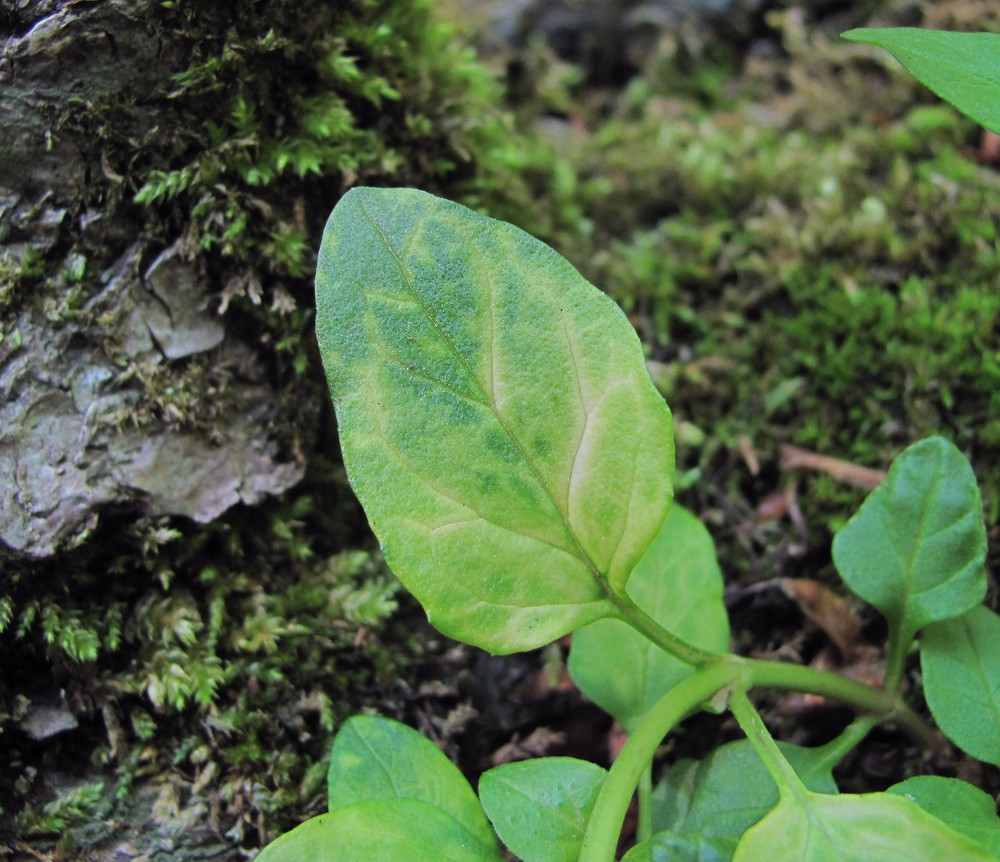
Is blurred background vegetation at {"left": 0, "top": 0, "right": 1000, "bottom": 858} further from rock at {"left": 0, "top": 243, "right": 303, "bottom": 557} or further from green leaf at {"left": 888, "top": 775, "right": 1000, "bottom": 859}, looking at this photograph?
green leaf at {"left": 888, "top": 775, "right": 1000, "bottom": 859}

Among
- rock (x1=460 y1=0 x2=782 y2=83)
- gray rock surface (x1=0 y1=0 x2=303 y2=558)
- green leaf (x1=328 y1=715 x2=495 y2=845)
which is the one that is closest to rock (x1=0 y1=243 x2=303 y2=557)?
gray rock surface (x1=0 y1=0 x2=303 y2=558)

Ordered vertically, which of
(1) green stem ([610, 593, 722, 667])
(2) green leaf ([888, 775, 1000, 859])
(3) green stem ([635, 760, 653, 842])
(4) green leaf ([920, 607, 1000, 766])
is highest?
(1) green stem ([610, 593, 722, 667])

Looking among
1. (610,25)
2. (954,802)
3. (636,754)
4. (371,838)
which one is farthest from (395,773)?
(610,25)

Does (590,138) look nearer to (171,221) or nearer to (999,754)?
(171,221)

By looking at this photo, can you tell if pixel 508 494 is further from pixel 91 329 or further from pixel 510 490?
A: pixel 91 329

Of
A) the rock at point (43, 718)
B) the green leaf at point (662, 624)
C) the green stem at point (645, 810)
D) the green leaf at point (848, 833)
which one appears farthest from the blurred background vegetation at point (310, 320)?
the green leaf at point (848, 833)

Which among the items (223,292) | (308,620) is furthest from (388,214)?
(308,620)
